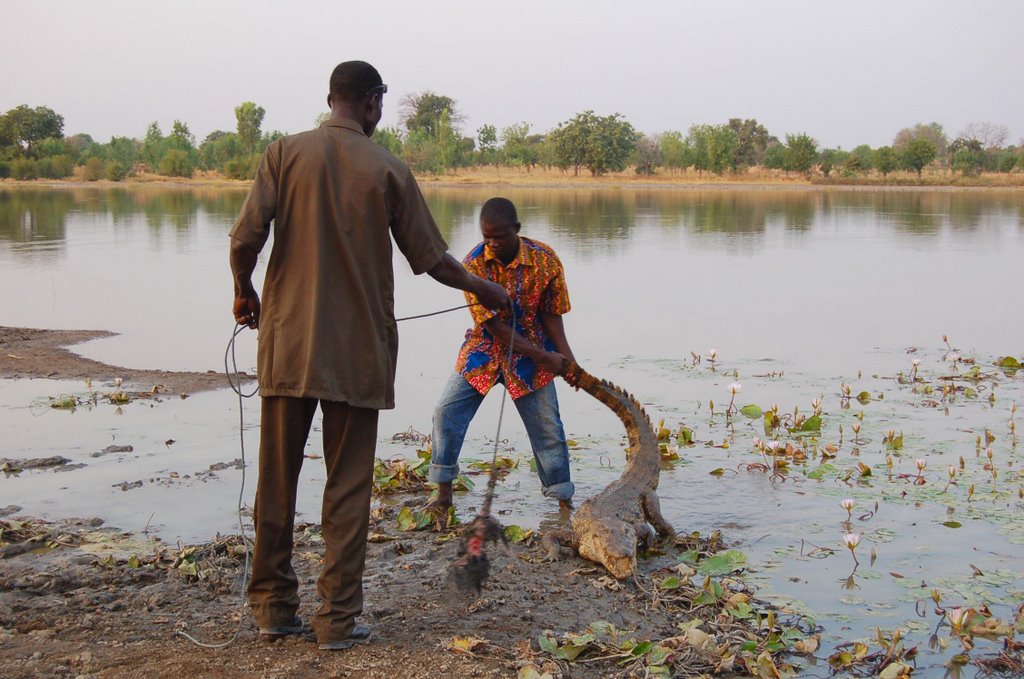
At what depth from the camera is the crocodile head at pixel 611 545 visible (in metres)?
4.39

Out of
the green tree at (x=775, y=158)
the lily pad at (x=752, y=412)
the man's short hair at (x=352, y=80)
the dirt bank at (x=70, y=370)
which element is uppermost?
the green tree at (x=775, y=158)

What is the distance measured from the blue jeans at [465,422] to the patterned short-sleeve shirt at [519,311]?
0.07 meters

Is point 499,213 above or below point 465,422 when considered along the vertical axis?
above

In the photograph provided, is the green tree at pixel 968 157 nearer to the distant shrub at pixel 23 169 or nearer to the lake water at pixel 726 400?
the lake water at pixel 726 400

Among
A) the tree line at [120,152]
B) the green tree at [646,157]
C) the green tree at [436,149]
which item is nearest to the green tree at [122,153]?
the tree line at [120,152]

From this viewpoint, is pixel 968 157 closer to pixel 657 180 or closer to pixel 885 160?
pixel 885 160

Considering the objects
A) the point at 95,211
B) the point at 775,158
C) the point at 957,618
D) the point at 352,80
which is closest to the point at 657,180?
the point at 775,158

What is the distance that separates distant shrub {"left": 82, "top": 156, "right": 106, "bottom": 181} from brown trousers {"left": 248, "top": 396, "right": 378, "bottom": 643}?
64.7 meters

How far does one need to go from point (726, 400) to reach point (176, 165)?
62.1m

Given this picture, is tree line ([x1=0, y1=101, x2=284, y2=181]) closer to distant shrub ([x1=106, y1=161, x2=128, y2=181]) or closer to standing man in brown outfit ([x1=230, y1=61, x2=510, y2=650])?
distant shrub ([x1=106, y1=161, x2=128, y2=181])

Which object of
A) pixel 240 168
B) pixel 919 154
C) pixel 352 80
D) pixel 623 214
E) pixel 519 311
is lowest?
pixel 519 311

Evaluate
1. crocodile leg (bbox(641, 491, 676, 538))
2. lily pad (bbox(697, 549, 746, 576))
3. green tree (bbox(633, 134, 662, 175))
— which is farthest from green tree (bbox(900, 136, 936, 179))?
lily pad (bbox(697, 549, 746, 576))

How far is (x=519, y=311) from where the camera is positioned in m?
5.07

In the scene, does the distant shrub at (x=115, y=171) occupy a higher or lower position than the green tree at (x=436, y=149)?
lower
